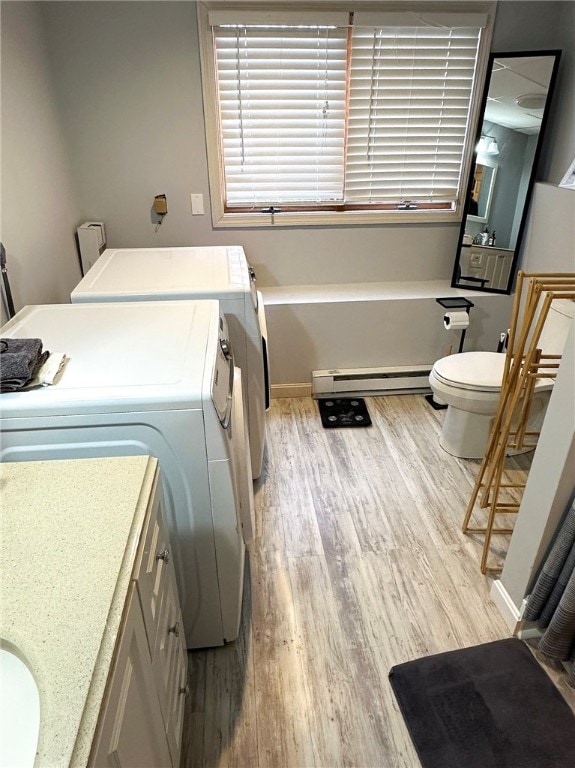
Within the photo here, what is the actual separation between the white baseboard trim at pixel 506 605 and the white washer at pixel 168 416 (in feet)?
3.10

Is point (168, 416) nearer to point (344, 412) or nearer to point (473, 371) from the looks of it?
point (473, 371)

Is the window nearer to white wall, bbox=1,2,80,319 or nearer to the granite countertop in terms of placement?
white wall, bbox=1,2,80,319

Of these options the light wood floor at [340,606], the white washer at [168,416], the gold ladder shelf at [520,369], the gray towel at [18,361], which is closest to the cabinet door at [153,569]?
the white washer at [168,416]

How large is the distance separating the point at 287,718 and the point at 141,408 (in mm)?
1038

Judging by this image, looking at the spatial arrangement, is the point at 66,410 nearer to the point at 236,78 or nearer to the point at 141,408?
the point at 141,408

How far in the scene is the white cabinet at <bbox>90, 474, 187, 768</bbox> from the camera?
28.2 inches

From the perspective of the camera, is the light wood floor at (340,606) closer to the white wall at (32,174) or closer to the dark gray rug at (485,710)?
the dark gray rug at (485,710)

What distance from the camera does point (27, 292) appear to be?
200 cm

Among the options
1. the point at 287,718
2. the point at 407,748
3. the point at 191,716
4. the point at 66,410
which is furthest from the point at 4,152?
the point at 407,748

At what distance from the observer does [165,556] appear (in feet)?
3.72

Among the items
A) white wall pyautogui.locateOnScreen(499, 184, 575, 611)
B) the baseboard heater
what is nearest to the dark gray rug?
white wall pyautogui.locateOnScreen(499, 184, 575, 611)

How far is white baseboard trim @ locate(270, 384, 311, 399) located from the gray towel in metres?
1.95

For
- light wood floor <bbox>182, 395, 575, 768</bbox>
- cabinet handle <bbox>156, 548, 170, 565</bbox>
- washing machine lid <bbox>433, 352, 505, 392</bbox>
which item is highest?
cabinet handle <bbox>156, 548, 170, 565</bbox>

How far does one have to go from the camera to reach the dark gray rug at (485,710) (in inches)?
52.4
